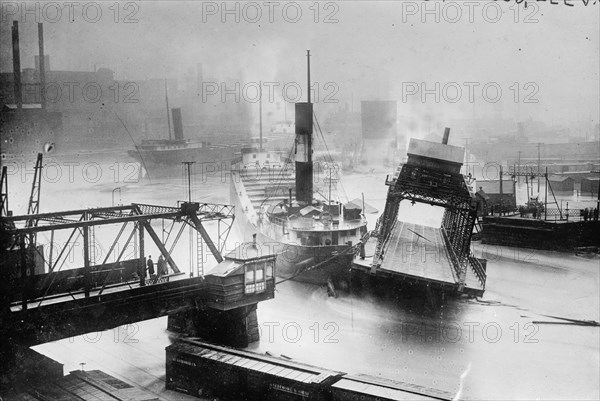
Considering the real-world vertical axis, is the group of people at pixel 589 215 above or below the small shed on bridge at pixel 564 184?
below

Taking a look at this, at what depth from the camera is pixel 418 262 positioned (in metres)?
24.8

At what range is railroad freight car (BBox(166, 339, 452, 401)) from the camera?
38.9ft

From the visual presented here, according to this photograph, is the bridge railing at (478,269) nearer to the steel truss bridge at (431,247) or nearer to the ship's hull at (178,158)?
the steel truss bridge at (431,247)

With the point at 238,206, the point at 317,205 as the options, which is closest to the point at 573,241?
the point at 317,205

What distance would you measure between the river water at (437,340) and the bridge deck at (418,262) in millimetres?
1359

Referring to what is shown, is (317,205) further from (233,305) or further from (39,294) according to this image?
(39,294)

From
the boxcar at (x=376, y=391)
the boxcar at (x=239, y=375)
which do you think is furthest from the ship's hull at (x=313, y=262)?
the boxcar at (x=376, y=391)

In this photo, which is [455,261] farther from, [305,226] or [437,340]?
[305,226]

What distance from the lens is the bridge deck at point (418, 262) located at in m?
21.0

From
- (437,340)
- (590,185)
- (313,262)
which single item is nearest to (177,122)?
(313,262)

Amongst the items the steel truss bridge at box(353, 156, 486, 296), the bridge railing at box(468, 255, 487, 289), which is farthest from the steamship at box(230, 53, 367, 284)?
the bridge railing at box(468, 255, 487, 289)

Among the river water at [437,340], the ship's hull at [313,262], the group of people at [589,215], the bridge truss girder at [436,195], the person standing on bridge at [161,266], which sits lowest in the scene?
the river water at [437,340]

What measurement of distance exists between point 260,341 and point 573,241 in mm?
25741

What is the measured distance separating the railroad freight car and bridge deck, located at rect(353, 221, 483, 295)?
888 centimetres
